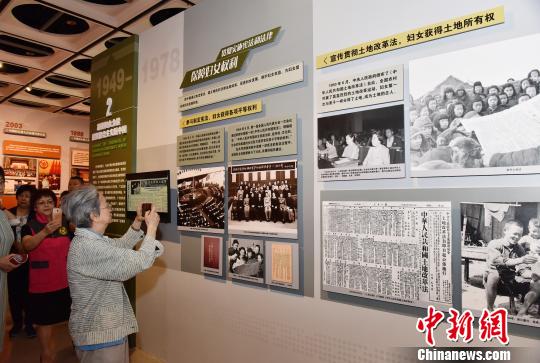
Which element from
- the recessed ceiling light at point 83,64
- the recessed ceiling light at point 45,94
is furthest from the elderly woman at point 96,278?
the recessed ceiling light at point 45,94

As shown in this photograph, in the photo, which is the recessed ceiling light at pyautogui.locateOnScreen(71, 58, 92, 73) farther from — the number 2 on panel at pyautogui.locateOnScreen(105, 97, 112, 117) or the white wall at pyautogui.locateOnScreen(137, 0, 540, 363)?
the white wall at pyautogui.locateOnScreen(137, 0, 540, 363)

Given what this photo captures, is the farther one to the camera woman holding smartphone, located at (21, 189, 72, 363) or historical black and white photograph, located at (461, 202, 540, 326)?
woman holding smartphone, located at (21, 189, 72, 363)

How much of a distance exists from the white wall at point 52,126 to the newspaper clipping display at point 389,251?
290 inches

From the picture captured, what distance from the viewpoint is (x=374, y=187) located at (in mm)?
1779

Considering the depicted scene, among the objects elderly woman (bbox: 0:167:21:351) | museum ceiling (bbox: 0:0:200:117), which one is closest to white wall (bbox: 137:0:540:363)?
museum ceiling (bbox: 0:0:200:117)

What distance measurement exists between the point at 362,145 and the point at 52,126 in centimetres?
772

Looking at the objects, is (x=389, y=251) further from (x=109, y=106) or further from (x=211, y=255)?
(x=109, y=106)

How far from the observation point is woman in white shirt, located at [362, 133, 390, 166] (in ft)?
5.66

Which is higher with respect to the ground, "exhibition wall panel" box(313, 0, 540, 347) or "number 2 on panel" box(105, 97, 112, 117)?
Answer: "number 2 on panel" box(105, 97, 112, 117)

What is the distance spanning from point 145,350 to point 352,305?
2.05 metres

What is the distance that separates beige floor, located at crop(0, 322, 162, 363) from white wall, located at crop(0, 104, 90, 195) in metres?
4.65

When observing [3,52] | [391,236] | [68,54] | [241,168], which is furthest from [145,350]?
[3,52]

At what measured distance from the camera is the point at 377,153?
1.75 metres

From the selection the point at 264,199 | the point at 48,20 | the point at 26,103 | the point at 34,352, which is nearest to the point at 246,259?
the point at 264,199
